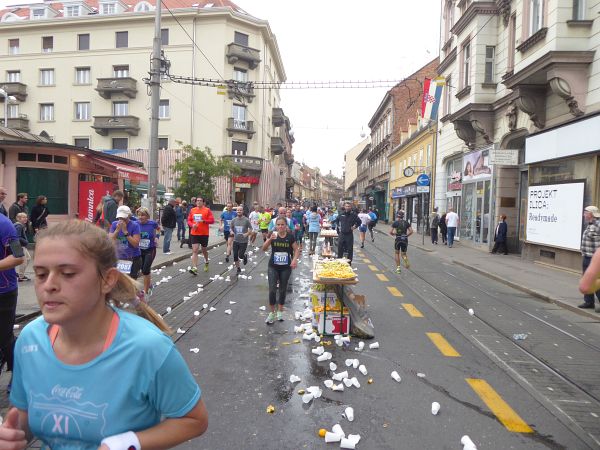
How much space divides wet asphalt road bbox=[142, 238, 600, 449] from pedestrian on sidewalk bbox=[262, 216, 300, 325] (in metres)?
0.43

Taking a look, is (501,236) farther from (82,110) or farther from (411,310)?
(82,110)

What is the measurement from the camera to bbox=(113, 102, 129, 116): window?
42375 millimetres

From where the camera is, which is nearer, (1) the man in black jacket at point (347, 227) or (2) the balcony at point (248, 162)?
(1) the man in black jacket at point (347, 227)

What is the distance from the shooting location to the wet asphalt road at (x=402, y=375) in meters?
3.57

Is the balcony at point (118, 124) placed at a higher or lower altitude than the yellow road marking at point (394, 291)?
higher

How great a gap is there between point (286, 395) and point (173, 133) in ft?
133

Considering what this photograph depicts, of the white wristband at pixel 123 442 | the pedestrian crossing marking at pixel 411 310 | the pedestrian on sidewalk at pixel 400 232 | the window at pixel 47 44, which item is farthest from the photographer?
the window at pixel 47 44

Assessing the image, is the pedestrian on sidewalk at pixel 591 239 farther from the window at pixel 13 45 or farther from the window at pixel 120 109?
the window at pixel 13 45

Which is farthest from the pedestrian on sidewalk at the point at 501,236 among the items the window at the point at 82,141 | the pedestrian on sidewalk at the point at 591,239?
the window at the point at 82,141

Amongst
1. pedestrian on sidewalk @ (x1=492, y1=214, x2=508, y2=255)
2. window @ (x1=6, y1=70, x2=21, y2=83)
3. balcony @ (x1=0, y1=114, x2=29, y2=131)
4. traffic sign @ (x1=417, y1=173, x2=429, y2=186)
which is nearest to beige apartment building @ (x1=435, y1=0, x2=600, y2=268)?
pedestrian on sidewalk @ (x1=492, y1=214, x2=508, y2=255)

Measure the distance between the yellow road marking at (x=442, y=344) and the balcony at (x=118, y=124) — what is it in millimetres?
40001

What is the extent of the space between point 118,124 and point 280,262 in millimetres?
38764

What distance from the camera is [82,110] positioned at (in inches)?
1709

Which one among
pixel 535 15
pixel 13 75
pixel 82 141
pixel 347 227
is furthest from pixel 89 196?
pixel 13 75
